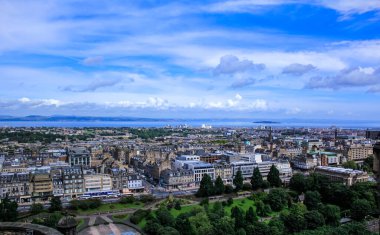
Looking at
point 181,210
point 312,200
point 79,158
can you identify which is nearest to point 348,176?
point 312,200

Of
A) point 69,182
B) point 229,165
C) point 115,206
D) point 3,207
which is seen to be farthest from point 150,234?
point 229,165

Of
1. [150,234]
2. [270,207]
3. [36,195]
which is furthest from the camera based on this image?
[36,195]

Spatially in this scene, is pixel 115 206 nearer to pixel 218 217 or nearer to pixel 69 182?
pixel 69 182

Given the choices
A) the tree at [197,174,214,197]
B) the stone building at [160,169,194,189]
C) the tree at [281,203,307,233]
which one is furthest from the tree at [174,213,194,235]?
the stone building at [160,169,194,189]

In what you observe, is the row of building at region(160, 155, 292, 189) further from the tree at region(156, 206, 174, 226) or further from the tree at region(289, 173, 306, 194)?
the tree at region(156, 206, 174, 226)

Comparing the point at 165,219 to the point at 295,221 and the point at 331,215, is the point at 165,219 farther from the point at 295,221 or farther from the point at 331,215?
the point at 331,215

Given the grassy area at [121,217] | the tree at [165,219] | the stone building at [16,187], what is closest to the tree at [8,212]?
the grassy area at [121,217]

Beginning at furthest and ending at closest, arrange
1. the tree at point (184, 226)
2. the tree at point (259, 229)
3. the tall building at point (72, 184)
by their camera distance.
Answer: the tall building at point (72, 184)
the tree at point (184, 226)
the tree at point (259, 229)

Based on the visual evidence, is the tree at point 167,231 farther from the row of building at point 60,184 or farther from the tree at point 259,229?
the row of building at point 60,184
